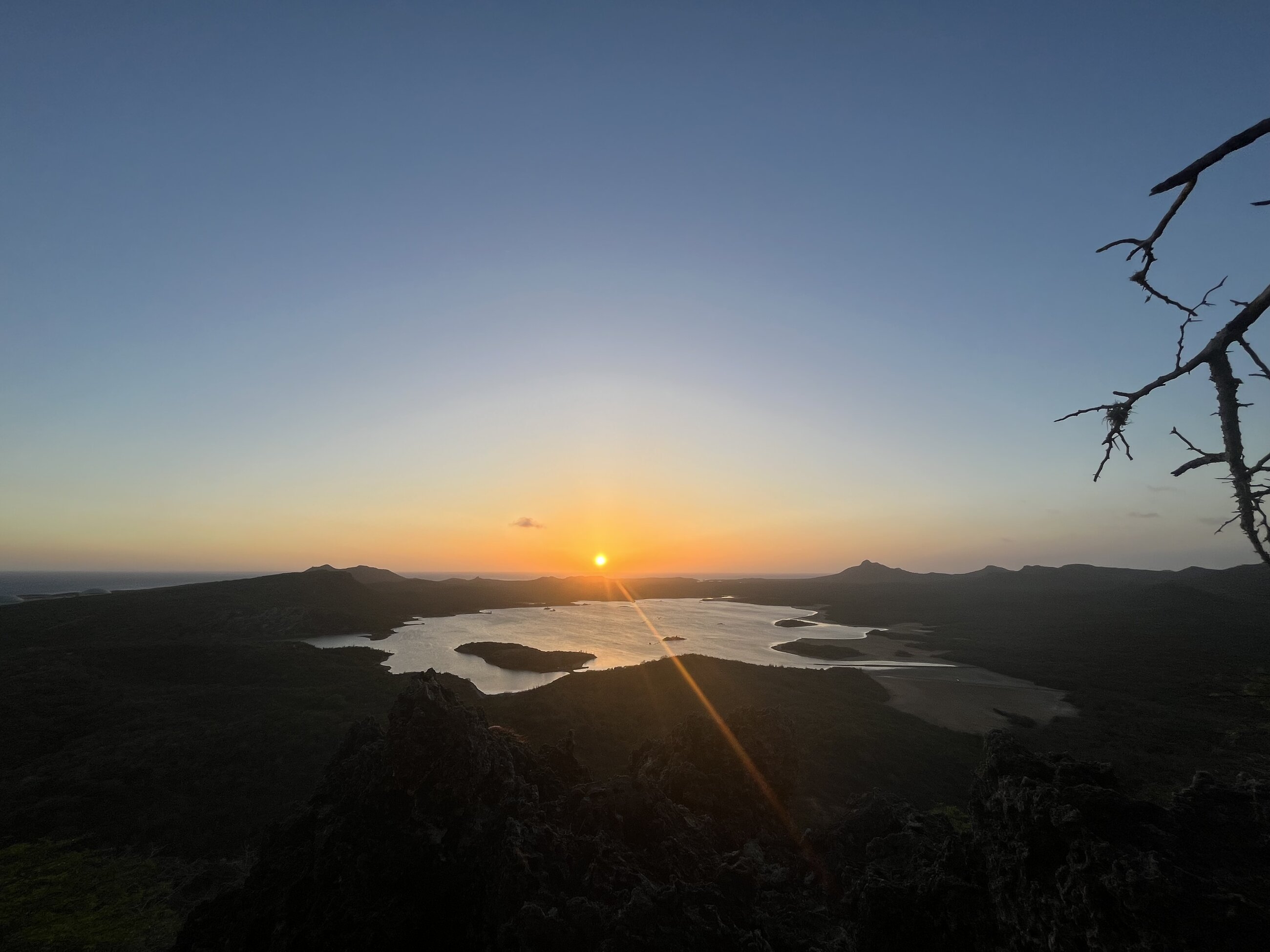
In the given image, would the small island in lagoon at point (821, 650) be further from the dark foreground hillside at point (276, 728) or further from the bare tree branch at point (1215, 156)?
the bare tree branch at point (1215, 156)

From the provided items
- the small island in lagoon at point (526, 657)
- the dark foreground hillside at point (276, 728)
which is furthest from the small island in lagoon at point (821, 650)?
the small island in lagoon at point (526, 657)

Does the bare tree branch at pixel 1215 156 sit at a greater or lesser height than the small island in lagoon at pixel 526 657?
greater

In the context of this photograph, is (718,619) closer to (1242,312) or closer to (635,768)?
(635,768)

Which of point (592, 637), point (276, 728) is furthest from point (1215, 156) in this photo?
point (592, 637)

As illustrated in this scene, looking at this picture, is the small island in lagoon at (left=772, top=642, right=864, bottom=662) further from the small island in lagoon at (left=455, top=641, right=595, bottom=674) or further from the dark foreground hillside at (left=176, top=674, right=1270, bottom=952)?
the dark foreground hillside at (left=176, top=674, right=1270, bottom=952)

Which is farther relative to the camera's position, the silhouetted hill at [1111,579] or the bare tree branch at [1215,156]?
the silhouetted hill at [1111,579]

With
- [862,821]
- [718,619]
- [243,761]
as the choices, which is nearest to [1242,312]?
[862,821]
